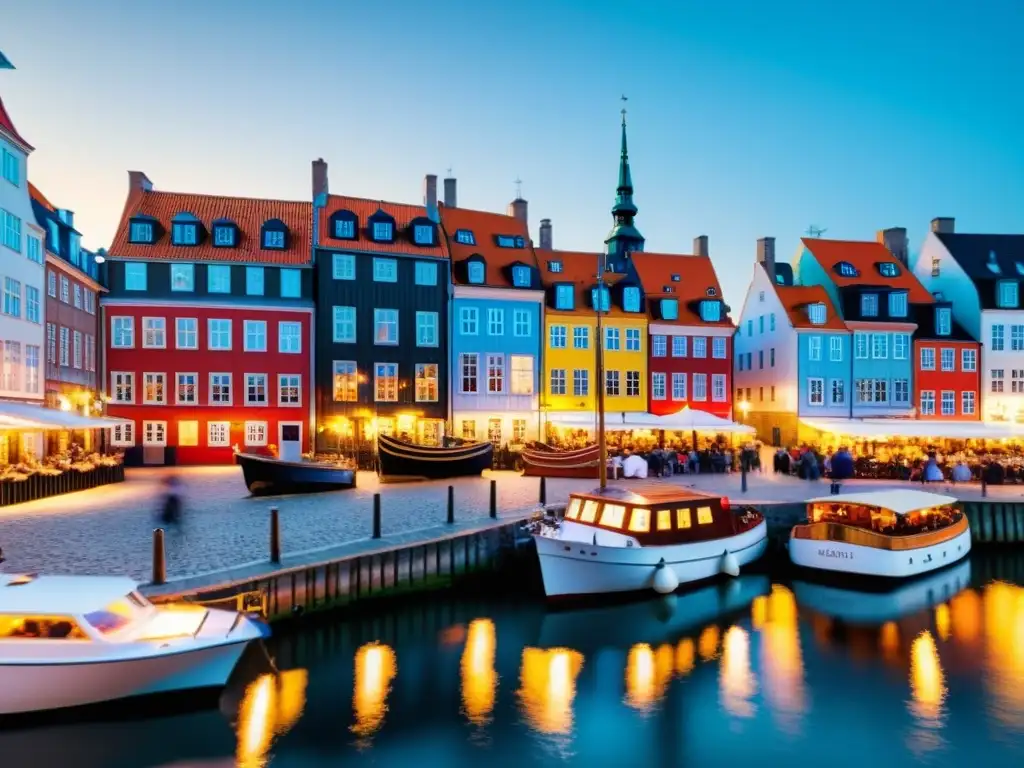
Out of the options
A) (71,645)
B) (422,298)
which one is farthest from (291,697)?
(422,298)

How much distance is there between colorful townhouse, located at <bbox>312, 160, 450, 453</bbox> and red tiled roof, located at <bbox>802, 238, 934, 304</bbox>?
21903 millimetres

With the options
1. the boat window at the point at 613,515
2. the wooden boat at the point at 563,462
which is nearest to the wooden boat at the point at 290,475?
the wooden boat at the point at 563,462

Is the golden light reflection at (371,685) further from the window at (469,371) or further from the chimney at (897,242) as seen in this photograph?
the chimney at (897,242)

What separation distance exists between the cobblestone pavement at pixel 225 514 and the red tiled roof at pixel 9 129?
1244cm

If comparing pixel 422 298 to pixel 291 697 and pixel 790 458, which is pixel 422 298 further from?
pixel 291 697

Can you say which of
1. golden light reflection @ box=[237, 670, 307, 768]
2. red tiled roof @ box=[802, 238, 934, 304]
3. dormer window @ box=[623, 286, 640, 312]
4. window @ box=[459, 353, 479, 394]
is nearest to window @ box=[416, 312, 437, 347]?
window @ box=[459, 353, 479, 394]

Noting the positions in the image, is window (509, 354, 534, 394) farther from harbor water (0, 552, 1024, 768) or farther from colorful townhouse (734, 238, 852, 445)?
harbor water (0, 552, 1024, 768)

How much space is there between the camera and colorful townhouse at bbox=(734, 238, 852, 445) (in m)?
42.6

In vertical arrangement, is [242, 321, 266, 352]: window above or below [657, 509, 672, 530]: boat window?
above

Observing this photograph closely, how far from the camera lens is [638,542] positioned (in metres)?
18.4

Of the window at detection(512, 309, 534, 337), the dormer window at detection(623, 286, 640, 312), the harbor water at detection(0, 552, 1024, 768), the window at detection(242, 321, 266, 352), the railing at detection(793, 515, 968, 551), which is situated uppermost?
the dormer window at detection(623, 286, 640, 312)

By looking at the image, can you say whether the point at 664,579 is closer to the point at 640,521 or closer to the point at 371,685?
the point at 640,521

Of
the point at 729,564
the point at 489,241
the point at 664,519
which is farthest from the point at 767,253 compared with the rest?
the point at 664,519

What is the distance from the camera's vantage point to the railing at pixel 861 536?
67.3 ft
